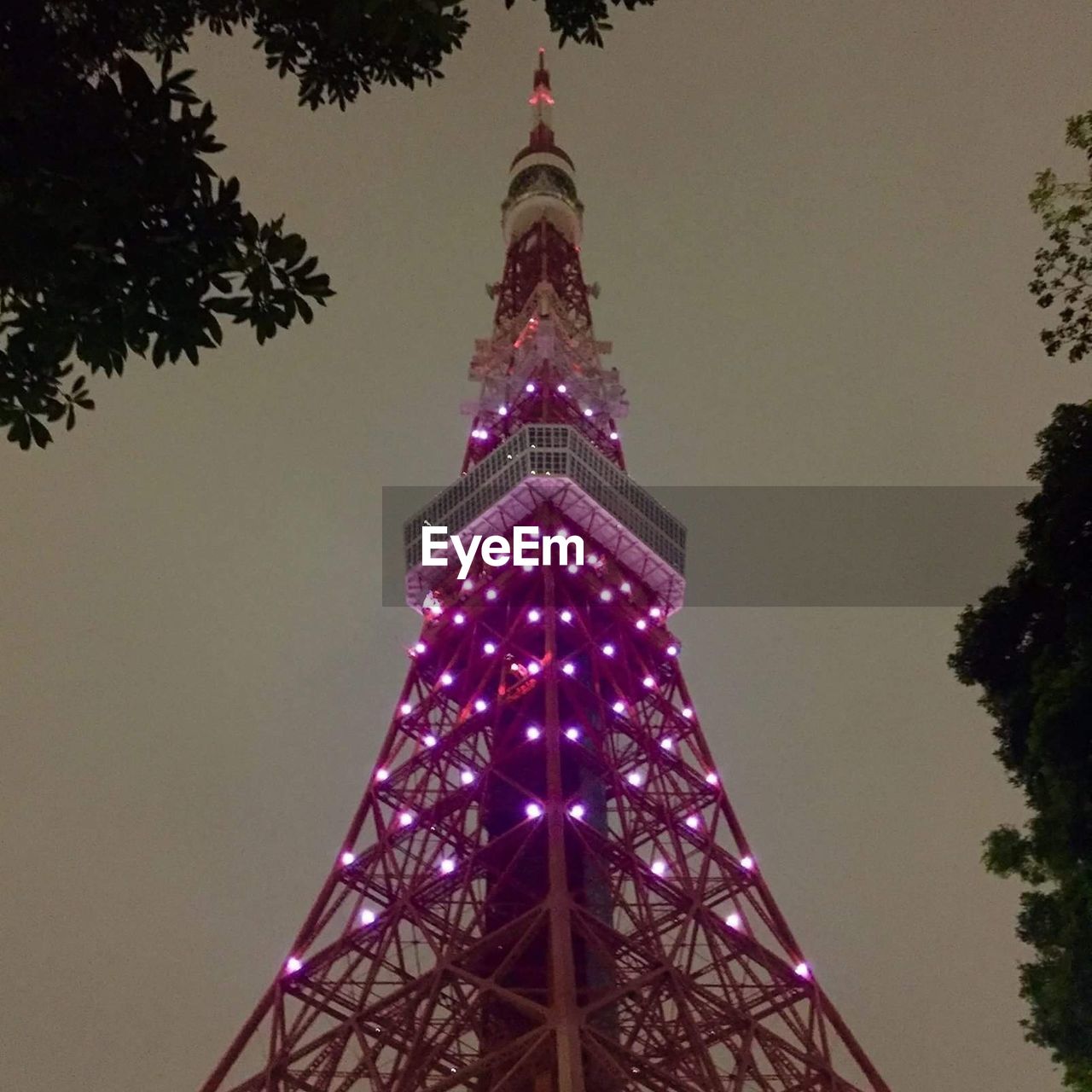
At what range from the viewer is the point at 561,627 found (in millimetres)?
19906

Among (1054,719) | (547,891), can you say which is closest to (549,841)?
(547,891)

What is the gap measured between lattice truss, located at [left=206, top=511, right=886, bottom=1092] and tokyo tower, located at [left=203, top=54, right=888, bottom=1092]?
45 millimetres

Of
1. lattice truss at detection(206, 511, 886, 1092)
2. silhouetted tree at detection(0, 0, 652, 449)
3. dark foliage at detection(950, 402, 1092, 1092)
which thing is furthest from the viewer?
lattice truss at detection(206, 511, 886, 1092)

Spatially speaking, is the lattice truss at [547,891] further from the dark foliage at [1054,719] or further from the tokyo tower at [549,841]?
the dark foliage at [1054,719]

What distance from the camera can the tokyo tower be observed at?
42.5ft

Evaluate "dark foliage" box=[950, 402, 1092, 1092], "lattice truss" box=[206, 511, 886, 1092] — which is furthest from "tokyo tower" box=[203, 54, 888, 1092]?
"dark foliage" box=[950, 402, 1092, 1092]

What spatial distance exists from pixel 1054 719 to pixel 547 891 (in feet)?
32.8

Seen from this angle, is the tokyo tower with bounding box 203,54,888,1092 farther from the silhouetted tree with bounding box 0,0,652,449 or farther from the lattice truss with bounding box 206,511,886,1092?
the silhouetted tree with bounding box 0,0,652,449

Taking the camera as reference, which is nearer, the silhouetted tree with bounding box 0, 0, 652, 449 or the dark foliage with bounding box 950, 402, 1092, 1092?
the silhouetted tree with bounding box 0, 0, 652, 449

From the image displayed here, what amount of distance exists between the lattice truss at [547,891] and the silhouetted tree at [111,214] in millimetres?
8517

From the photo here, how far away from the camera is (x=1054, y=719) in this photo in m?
6.36

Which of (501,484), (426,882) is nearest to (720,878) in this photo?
(426,882)

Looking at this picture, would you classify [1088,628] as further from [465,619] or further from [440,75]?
[465,619]

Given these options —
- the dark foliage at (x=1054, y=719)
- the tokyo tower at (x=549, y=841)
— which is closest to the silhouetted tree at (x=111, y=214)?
the dark foliage at (x=1054, y=719)
